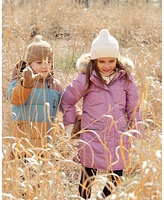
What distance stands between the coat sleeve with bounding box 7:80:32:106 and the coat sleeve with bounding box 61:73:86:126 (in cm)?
25

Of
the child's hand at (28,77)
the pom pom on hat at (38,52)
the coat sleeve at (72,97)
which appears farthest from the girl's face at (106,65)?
the child's hand at (28,77)

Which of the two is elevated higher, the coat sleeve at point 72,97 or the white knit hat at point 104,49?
the white knit hat at point 104,49

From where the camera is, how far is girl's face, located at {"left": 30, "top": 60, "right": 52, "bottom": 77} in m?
2.94

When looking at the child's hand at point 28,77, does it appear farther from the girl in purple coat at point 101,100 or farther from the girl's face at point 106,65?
the girl's face at point 106,65

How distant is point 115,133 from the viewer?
2.97 meters

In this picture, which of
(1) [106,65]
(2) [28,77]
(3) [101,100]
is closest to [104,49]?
(1) [106,65]

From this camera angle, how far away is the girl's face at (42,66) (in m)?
2.94

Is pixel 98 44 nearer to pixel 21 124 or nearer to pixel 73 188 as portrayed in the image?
pixel 21 124

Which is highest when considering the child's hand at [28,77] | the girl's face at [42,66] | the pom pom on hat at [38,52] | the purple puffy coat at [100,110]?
the pom pom on hat at [38,52]

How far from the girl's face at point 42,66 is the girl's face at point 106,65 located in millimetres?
283

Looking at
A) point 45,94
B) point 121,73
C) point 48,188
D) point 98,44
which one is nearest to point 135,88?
point 121,73

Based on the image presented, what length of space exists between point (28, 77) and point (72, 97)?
1.12ft

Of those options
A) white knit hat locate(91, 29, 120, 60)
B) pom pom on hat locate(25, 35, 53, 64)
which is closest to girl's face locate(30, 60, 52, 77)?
pom pom on hat locate(25, 35, 53, 64)

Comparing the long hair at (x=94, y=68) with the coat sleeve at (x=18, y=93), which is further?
the long hair at (x=94, y=68)
